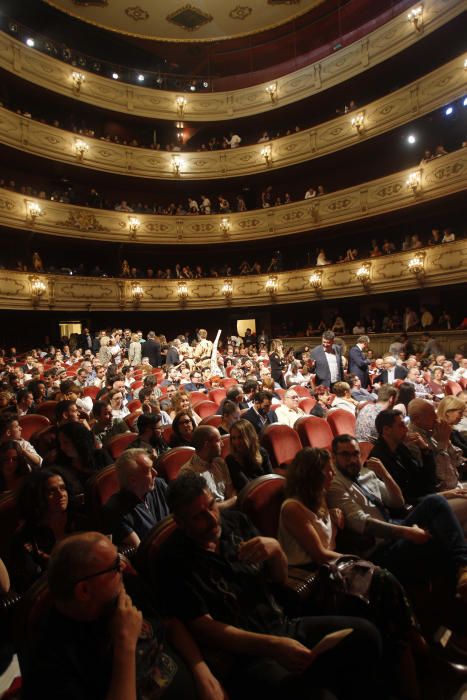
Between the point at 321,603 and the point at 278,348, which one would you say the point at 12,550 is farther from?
the point at 278,348

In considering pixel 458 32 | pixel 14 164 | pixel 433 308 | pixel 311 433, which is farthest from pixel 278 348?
pixel 14 164

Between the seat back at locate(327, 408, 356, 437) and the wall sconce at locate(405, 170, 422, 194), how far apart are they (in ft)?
28.4

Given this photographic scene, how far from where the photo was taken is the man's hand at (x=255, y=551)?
144 cm

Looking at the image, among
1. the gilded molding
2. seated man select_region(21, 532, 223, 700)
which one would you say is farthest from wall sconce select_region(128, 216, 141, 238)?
seated man select_region(21, 532, 223, 700)

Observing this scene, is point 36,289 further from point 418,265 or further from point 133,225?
point 418,265

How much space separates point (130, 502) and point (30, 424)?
2132mm

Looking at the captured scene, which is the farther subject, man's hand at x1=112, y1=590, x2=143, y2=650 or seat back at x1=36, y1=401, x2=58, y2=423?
seat back at x1=36, y1=401, x2=58, y2=423

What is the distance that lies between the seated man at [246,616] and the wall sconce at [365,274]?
10931mm

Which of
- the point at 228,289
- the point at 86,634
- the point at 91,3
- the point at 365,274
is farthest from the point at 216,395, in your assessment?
the point at 91,3

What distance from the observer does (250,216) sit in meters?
13.9

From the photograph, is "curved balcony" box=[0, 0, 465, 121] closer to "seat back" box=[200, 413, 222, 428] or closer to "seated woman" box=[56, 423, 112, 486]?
"seat back" box=[200, 413, 222, 428]

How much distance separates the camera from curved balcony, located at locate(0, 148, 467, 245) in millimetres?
10336

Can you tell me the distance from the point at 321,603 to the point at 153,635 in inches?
26.1

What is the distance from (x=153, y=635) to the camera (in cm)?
119
